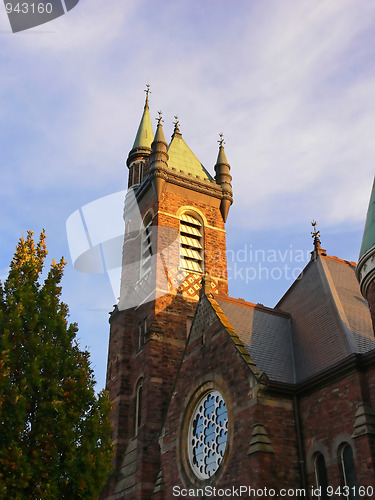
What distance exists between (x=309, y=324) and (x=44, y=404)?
10.9 metres

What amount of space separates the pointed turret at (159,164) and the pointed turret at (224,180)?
13.5 ft

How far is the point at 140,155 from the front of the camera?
4016cm

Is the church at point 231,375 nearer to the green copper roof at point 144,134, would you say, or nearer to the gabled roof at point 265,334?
the gabled roof at point 265,334

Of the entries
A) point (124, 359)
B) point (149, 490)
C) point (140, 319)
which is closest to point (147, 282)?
point (140, 319)

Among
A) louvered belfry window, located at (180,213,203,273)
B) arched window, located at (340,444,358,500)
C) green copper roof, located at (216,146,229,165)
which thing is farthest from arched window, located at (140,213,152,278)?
arched window, located at (340,444,358,500)

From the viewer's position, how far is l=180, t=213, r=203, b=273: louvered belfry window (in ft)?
102

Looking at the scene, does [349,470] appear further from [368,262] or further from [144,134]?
[144,134]

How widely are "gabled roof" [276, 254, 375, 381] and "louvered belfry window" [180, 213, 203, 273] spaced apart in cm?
793

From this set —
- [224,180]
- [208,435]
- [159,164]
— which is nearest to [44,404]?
[208,435]

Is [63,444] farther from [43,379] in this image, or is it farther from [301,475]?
[301,475]

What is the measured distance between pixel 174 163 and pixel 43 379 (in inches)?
920

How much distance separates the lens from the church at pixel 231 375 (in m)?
16.2

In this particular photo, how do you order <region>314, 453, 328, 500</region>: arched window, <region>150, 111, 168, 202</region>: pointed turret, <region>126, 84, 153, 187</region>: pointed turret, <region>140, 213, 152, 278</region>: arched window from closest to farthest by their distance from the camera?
<region>314, 453, 328, 500</region>: arched window < <region>140, 213, 152, 278</region>: arched window < <region>150, 111, 168, 202</region>: pointed turret < <region>126, 84, 153, 187</region>: pointed turret

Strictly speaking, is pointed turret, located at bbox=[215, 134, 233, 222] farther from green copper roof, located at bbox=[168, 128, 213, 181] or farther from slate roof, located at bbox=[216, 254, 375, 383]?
slate roof, located at bbox=[216, 254, 375, 383]
